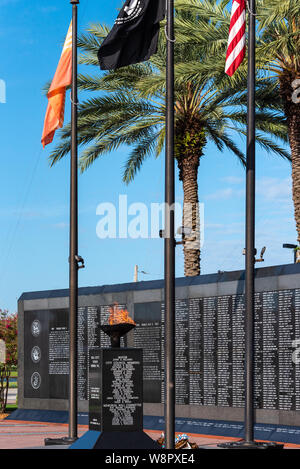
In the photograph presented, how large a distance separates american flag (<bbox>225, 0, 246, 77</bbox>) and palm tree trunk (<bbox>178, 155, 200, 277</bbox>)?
11249 millimetres


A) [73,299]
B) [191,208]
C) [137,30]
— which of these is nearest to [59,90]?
[137,30]

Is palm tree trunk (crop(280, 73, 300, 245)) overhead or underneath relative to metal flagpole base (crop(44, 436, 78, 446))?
overhead

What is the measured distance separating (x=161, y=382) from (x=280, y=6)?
9.25 meters

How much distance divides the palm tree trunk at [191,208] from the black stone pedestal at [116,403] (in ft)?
42.8

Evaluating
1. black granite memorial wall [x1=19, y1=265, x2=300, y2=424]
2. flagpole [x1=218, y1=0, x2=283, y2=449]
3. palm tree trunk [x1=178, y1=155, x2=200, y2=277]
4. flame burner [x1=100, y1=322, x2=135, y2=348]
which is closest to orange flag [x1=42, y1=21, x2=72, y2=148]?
flagpole [x1=218, y1=0, x2=283, y2=449]

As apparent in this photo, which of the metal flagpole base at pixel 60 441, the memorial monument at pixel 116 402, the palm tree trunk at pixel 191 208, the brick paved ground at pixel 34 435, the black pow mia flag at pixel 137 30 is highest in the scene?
the black pow mia flag at pixel 137 30

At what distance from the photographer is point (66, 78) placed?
61.7 feet

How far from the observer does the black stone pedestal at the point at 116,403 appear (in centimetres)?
1369

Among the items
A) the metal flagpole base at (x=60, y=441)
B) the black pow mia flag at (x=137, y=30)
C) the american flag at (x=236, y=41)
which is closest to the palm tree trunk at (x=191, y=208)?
the metal flagpole base at (x=60, y=441)

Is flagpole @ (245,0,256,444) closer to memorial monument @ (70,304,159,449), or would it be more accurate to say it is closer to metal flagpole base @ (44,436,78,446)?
memorial monument @ (70,304,159,449)

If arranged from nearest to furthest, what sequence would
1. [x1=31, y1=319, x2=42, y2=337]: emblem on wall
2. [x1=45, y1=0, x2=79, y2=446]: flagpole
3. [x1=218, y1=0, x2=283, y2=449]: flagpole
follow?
[x1=218, y1=0, x2=283, y2=449]: flagpole
[x1=45, y1=0, x2=79, y2=446]: flagpole
[x1=31, y1=319, x2=42, y2=337]: emblem on wall

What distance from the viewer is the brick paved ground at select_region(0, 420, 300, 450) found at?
60.1ft

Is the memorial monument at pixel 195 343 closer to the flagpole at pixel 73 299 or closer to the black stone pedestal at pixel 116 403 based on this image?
the black stone pedestal at pixel 116 403
